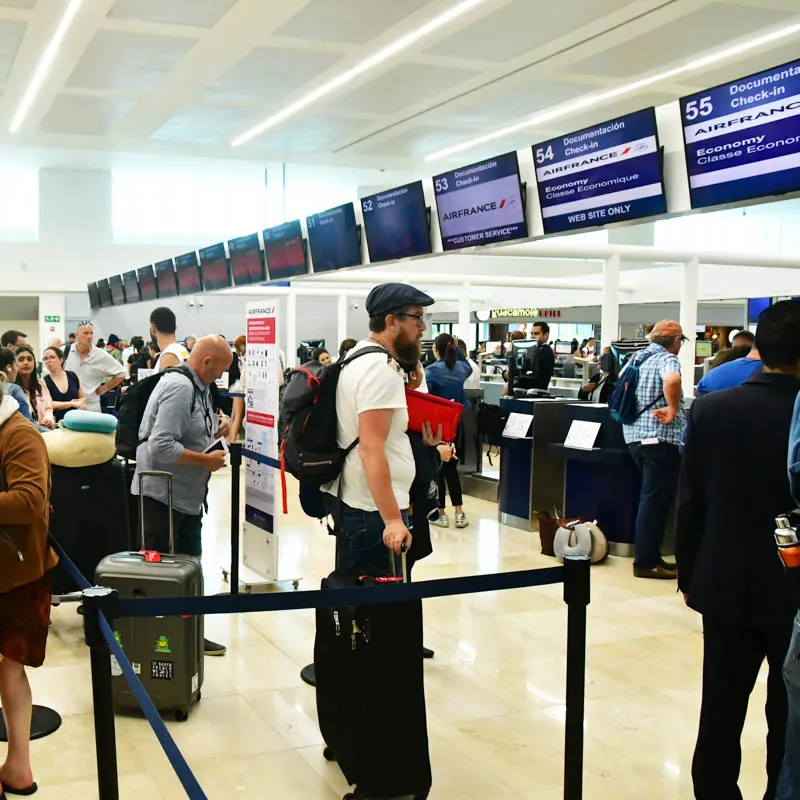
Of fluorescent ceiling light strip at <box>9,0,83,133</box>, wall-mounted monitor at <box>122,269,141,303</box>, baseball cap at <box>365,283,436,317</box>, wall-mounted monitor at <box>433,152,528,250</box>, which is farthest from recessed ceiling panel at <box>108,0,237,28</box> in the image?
wall-mounted monitor at <box>122,269,141,303</box>

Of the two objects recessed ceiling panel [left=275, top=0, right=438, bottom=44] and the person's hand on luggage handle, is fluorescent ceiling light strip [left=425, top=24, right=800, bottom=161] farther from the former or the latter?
the person's hand on luggage handle

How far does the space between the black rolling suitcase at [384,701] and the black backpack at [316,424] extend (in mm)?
583

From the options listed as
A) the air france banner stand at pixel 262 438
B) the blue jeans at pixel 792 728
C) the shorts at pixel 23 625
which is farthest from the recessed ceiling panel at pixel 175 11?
the blue jeans at pixel 792 728

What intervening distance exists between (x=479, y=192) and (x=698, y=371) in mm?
9470

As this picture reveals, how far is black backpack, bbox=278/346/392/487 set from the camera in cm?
352

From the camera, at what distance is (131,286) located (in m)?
18.4

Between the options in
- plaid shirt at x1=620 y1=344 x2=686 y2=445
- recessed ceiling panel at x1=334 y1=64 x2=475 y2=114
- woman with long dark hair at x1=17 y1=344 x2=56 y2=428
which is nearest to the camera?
plaid shirt at x1=620 y1=344 x2=686 y2=445

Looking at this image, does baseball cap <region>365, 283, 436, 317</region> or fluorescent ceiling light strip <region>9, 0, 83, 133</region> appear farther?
fluorescent ceiling light strip <region>9, 0, 83, 133</region>

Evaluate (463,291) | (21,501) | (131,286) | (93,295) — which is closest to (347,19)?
(463,291)

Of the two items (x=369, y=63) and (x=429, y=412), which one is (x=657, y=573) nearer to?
(x=429, y=412)

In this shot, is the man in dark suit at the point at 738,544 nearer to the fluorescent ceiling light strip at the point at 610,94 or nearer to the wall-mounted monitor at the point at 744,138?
the wall-mounted monitor at the point at 744,138

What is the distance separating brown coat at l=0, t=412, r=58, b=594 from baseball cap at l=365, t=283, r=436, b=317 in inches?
51.1

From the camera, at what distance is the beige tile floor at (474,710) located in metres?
3.38

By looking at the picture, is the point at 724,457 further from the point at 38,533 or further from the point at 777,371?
the point at 38,533
